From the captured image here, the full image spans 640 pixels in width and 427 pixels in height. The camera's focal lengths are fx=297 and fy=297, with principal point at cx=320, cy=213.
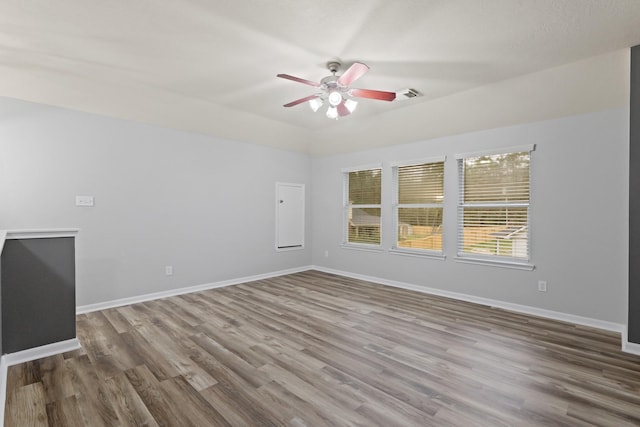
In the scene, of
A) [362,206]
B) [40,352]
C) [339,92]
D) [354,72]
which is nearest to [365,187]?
[362,206]

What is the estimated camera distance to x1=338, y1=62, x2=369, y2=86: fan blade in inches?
102

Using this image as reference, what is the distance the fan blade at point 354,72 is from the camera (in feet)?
8.49

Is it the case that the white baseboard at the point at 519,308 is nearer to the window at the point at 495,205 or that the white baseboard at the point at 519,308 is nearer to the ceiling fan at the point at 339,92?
the window at the point at 495,205

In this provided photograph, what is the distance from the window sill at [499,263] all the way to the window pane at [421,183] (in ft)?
3.23

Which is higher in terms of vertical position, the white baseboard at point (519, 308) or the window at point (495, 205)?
the window at point (495, 205)

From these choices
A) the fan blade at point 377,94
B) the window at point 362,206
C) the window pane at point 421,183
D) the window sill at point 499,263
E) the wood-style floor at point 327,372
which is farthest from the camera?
the window at point 362,206

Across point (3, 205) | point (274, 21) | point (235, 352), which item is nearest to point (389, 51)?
point (274, 21)

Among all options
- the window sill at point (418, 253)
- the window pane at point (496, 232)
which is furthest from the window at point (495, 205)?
the window sill at point (418, 253)

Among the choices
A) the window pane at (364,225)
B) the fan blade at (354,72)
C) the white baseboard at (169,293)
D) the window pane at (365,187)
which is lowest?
the white baseboard at (169,293)

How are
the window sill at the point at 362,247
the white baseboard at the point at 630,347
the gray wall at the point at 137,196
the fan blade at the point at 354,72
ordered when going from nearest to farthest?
the fan blade at the point at 354,72, the white baseboard at the point at 630,347, the gray wall at the point at 137,196, the window sill at the point at 362,247

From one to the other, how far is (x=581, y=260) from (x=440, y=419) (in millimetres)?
2936

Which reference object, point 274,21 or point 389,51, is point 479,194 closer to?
point 389,51

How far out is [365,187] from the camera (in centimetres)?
579

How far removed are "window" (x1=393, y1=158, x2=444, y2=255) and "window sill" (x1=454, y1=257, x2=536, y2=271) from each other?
40 centimetres
